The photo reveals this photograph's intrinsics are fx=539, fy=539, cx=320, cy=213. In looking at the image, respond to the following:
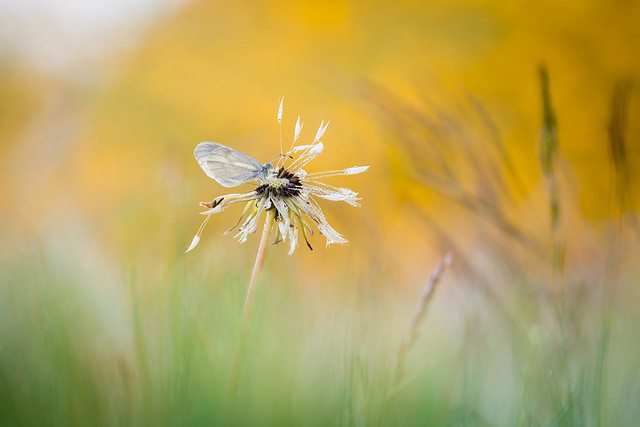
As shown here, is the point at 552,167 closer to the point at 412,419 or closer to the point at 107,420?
the point at 412,419

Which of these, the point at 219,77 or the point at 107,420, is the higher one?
the point at 219,77

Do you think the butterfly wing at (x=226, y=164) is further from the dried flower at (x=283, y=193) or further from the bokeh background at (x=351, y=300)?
the bokeh background at (x=351, y=300)

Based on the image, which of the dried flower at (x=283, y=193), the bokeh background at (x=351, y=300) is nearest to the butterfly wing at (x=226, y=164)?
the dried flower at (x=283, y=193)

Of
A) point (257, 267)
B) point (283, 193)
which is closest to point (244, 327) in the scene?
point (257, 267)

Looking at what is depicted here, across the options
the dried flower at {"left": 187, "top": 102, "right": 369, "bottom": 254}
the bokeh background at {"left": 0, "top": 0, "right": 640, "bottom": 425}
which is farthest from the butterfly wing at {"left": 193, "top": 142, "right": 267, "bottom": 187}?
the bokeh background at {"left": 0, "top": 0, "right": 640, "bottom": 425}

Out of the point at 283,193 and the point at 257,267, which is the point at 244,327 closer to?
the point at 257,267

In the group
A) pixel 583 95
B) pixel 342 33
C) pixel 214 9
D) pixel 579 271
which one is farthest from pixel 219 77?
pixel 579 271

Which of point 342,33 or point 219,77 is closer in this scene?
point 219,77

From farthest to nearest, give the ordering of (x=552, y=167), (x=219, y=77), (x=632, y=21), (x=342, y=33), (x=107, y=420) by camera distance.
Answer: (x=342, y=33) → (x=219, y=77) → (x=632, y=21) → (x=552, y=167) → (x=107, y=420)
